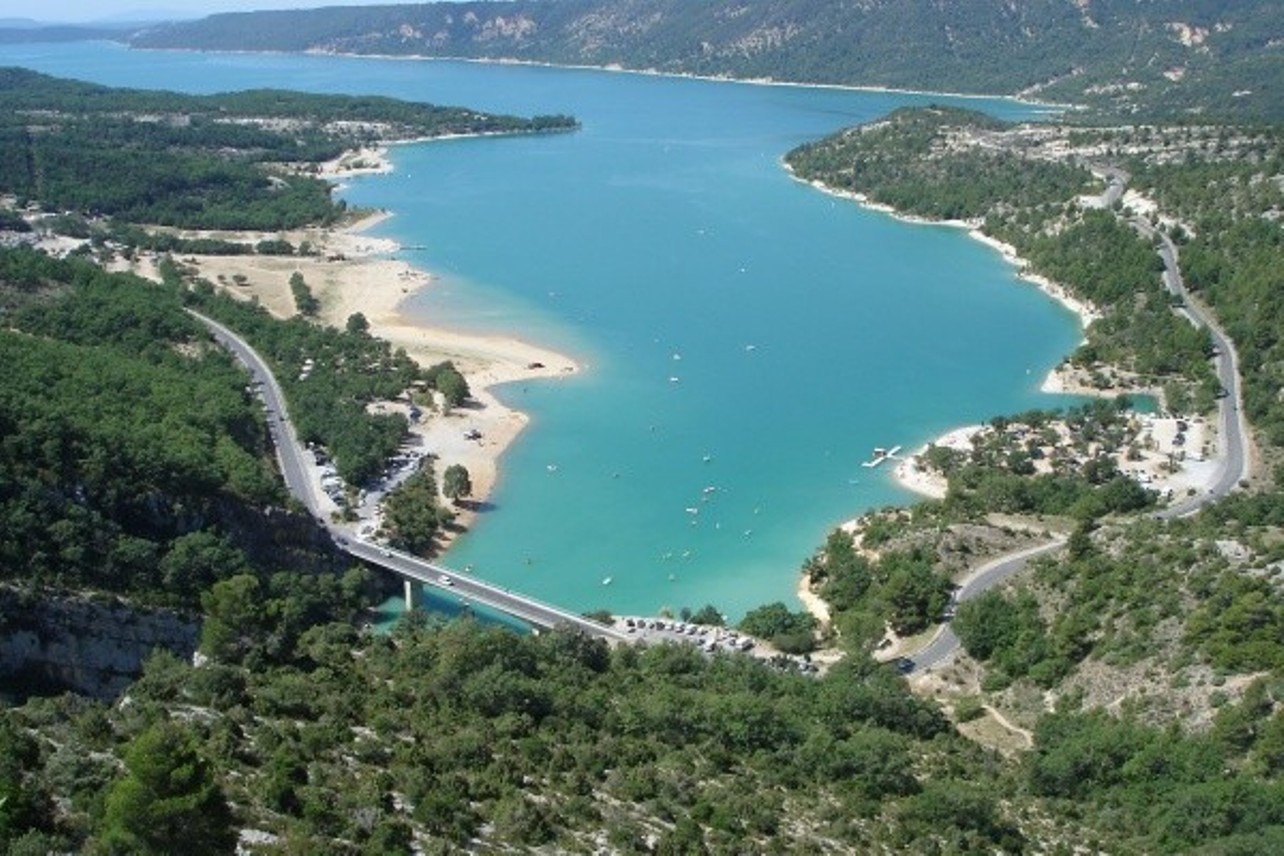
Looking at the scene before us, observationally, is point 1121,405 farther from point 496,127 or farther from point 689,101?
point 689,101

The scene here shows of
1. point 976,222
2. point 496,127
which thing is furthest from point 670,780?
point 496,127

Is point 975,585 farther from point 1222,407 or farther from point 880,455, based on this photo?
point 1222,407

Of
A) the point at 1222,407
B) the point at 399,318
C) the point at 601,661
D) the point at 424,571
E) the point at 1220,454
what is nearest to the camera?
the point at 601,661

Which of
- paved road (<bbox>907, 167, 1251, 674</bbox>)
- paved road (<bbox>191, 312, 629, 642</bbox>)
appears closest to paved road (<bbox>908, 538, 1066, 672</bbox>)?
paved road (<bbox>907, 167, 1251, 674</bbox>)

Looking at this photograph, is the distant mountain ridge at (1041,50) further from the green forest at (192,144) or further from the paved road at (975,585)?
the paved road at (975,585)

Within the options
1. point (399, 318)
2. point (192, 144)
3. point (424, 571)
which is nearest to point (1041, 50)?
point (192, 144)

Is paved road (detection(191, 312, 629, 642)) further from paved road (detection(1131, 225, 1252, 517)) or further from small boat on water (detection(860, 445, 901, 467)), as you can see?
paved road (detection(1131, 225, 1252, 517))
